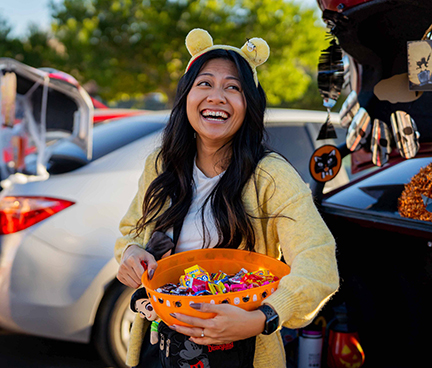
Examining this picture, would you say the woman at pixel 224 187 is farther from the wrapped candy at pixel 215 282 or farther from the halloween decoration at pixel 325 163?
the halloween decoration at pixel 325 163

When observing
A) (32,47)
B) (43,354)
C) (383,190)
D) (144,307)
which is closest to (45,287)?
(43,354)

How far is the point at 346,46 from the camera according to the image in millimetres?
2127

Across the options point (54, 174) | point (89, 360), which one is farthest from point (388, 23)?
point (89, 360)

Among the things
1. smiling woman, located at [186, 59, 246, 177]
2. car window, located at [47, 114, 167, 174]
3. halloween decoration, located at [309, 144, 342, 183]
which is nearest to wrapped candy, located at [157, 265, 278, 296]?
smiling woman, located at [186, 59, 246, 177]

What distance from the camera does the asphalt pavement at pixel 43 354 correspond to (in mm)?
3285

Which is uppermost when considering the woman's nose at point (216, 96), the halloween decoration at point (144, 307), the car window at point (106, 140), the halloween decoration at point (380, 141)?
the woman's nose at point (216, 96)

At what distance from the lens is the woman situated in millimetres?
1417

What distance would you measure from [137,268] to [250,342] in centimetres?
42

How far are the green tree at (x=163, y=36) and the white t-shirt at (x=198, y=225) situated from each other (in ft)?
59.4

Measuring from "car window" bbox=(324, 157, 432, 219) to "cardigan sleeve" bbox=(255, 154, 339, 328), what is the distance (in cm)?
101

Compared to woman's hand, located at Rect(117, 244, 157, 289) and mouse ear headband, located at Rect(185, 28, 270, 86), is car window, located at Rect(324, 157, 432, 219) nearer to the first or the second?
mouse ear headband, located at Rect(185, 28, 270, 86)

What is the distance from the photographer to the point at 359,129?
7.22 feet

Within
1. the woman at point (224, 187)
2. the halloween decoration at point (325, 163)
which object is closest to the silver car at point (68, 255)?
the halloween decoration at point (325, 163)

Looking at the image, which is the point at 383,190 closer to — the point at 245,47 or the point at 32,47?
the point at 245,47
